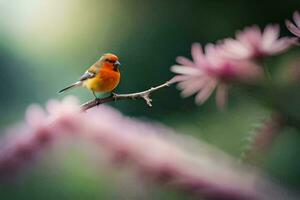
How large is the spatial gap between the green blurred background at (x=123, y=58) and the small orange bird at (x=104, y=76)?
0.13 metres

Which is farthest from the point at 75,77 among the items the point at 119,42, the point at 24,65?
the point at 119,42

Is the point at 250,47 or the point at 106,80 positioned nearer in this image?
the point at 250,47

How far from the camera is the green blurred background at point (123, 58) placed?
1034 mm

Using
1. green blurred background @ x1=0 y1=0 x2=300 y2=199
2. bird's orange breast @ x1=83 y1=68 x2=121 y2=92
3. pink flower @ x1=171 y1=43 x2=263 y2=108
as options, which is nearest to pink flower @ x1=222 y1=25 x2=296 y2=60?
pink flower @ x1=171 y1=43 x2=263 y2=108

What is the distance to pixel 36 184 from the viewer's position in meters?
1.01

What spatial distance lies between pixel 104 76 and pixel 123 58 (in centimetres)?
65

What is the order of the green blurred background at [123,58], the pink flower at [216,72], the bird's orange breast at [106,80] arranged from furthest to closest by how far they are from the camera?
the green blurred background at [123,58] → the bird's orange breast at [106,80] → the pink flower at [216,72]

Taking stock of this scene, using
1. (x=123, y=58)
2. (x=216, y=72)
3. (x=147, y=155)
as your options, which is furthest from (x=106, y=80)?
(x=123, y=58)

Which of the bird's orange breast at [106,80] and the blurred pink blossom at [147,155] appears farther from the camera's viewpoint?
the bird's orange breast at [106,80]

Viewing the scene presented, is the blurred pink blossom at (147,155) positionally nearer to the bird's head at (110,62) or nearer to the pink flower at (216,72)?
the pink flower at (216,72)

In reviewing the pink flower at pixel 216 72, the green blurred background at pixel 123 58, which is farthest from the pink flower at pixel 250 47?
the green blurred background at pixel 123 58

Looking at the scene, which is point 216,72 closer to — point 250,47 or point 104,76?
point 250,47

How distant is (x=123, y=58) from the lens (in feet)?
4.90

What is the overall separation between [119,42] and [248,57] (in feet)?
4.07
